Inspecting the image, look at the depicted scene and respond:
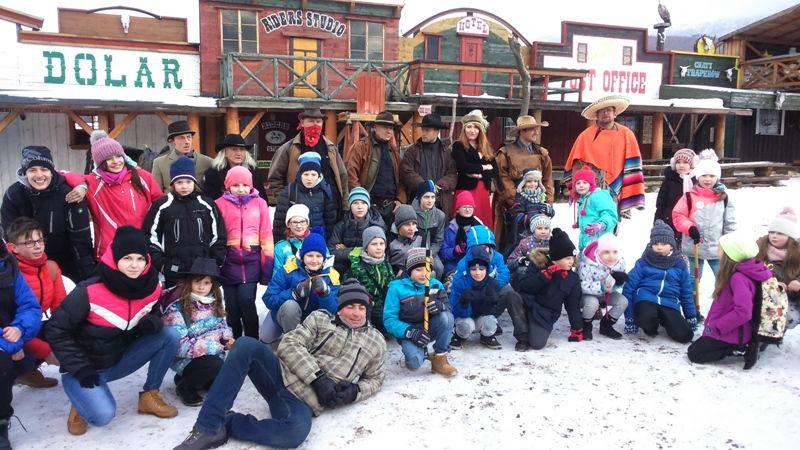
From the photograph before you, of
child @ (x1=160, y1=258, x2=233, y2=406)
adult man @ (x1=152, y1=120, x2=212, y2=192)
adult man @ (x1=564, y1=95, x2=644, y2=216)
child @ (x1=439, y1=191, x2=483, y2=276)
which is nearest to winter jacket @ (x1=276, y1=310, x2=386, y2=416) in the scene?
child @ (x1=160, y1=258, x2=233, y2=406)

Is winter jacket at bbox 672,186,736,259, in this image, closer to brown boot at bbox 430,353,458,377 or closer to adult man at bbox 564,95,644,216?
adult man at bbox 564,95,644,216

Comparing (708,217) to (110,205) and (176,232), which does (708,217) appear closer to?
(176,232)

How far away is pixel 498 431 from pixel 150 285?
2261 millimetres

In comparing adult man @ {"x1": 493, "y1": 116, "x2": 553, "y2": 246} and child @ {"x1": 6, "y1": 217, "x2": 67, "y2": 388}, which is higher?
adult man @ {"x1": 493, "y1": 116, "x2": 553, "y2": 246}

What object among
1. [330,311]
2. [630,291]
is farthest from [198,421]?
[630,291]

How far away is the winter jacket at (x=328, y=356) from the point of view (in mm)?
3539

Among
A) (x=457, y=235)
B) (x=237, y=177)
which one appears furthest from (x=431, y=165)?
(x=237, y=177)

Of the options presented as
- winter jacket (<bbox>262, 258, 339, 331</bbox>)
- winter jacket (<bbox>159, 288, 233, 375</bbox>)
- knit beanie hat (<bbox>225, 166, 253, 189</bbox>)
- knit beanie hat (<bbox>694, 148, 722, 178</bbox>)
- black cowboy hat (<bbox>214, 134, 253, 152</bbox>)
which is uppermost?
black cowboy hat (<bbox>214, 134, 253, 152</bbox>)

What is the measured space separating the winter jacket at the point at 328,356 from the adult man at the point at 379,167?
2.03 meters

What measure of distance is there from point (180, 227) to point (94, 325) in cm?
98

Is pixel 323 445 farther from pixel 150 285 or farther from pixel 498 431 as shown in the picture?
pixel 150 285

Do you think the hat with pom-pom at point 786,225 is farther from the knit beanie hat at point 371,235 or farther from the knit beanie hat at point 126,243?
the knit beanie hat at point 126,243

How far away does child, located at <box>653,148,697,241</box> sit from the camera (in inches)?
218

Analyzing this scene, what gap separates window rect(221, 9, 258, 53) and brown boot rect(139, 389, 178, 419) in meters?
11.6
